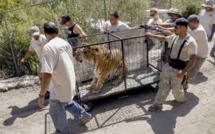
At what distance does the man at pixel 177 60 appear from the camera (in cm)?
499

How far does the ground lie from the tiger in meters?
0.45

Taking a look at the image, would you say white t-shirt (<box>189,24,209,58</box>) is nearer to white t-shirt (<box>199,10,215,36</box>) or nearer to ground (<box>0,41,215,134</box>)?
ground (<box>0,41,215,134</box>)

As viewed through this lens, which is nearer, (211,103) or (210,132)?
(210,132)

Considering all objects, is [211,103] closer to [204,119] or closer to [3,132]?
[204,119]

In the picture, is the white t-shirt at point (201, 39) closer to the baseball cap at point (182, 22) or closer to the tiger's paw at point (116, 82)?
the baseball cap at point (182, 22)

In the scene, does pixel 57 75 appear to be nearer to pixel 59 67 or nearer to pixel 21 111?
pixel 59 67

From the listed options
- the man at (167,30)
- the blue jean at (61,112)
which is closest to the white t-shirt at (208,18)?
the man at (167,30)

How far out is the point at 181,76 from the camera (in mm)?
5078

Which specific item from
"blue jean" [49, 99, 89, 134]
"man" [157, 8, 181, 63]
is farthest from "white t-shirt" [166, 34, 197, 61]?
"blue jean" [49, 99, 89, 134]

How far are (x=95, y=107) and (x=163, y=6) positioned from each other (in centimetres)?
803

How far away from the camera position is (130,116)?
5.36 m

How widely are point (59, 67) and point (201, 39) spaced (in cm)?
345

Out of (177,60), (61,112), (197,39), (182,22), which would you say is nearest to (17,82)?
(61,112)

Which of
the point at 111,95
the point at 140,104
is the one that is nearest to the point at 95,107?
the point at 111,95
